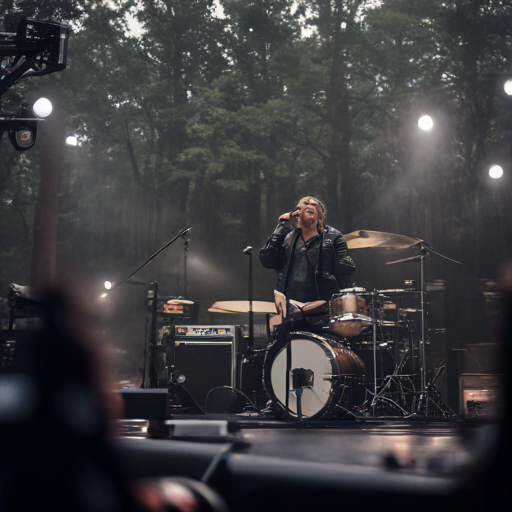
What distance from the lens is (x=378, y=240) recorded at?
25.0 feet

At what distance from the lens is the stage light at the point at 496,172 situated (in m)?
14.4

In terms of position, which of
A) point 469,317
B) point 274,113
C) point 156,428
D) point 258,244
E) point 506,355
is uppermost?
point 274,113

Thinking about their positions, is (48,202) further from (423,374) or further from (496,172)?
(423,374)

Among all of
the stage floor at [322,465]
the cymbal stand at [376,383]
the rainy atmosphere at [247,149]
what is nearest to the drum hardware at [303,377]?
the cymbal stand at [376,383]

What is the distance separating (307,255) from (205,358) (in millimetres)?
2150

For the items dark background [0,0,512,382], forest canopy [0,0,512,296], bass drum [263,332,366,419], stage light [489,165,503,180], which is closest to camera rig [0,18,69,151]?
bass drum [263,332,366,419]

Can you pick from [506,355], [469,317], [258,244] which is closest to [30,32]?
[506,355]

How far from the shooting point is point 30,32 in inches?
271

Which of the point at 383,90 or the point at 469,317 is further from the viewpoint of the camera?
the point at 383,90

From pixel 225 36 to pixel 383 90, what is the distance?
18.0 ft

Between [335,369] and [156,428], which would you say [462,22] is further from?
[156,428]

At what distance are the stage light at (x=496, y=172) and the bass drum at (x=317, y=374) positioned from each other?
462 inches

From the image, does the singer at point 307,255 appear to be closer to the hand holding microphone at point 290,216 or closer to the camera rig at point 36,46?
the hand holding microphone at point 290,216

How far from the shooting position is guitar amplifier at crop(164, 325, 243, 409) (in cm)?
617
